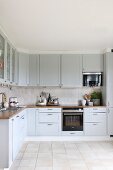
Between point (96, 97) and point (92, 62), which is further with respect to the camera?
point (96, 97)

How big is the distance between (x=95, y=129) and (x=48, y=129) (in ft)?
3.88

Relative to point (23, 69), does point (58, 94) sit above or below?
below

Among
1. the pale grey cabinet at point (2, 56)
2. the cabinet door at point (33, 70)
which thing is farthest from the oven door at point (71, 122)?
the pale grey cabinet at point (2, 56)

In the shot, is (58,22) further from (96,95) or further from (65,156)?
(96,95)

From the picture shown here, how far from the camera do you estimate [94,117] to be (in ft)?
17.4

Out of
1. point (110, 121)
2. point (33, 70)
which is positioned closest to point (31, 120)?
point (33, 70)

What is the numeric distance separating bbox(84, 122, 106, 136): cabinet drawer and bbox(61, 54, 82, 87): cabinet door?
1.08 metres

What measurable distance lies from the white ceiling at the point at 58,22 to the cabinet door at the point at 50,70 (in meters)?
0.58

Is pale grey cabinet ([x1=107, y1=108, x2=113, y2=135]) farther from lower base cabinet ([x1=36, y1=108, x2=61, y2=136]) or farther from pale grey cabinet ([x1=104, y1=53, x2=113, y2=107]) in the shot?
lower base cabinet ([x1=36, y1=108, x2=61, y2=136])

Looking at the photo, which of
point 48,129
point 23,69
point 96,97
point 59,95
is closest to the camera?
point 48,129

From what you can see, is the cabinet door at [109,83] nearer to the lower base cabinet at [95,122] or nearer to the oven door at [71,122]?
the lower base cabinet at [95,122]

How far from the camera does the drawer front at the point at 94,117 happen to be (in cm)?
532

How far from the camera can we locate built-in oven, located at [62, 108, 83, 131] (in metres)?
5.32

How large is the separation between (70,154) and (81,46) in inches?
101
